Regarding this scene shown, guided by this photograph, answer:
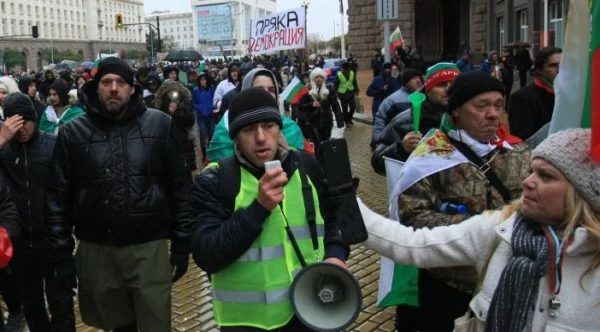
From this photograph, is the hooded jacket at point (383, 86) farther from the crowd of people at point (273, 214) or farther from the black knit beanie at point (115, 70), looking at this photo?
the black knit beanie at point (115, 70)

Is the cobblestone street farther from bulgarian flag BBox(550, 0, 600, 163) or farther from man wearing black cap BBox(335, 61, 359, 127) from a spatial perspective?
man wearing black cap BBox(335, 61, 359, 127)

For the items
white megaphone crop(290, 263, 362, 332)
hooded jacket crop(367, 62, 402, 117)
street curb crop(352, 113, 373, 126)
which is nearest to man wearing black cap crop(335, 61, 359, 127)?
street curb crop(352, 113, 373, 126)

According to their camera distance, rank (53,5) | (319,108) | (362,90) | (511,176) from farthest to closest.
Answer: (53,5)
(362,90)
(319,108)
(511,176)

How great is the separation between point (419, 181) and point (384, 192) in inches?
235

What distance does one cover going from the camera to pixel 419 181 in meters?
3.08

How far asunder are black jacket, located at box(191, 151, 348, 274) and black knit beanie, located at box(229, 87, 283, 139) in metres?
0.15

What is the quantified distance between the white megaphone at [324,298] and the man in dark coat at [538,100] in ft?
9.92

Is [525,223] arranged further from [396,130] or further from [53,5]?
[53,5]

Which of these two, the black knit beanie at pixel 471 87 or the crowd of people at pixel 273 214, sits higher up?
the black knit beanie at pixel 471 87

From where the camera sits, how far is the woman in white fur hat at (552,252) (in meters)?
1.97

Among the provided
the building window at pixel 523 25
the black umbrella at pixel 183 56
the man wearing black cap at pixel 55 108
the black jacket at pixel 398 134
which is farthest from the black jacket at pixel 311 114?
the black umbrella at pixel 183 56

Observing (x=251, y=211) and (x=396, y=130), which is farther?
(x=396, y=130)

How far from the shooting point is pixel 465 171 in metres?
3.03

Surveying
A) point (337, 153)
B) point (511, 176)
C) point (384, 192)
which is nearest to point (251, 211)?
point (337, 153)
